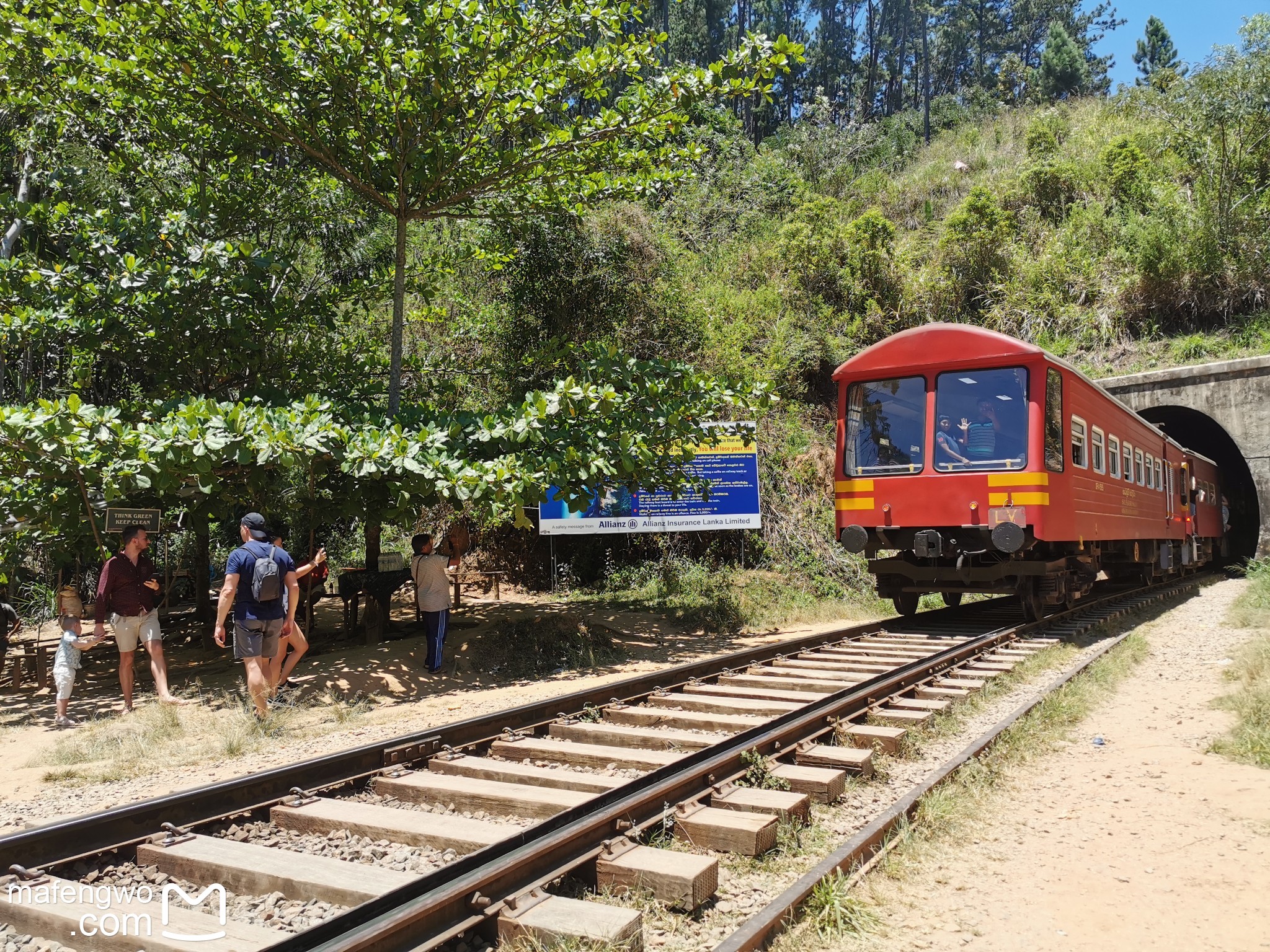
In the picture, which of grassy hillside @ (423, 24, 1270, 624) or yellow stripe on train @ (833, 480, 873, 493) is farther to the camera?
grassy hillside @ (423, 24, 1270, 624)

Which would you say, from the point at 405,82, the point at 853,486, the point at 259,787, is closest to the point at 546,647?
the point at 853,486

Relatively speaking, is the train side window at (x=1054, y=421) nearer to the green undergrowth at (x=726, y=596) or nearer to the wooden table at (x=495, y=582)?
the green undergrowth at (x=726, y=596)

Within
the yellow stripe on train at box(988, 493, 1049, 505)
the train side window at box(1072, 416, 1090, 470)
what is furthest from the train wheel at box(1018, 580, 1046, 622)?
the yellow stripe on train at box(988, 493, 1049, 505)

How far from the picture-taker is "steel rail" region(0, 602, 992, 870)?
3965 mm

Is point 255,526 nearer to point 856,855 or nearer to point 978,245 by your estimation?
point 856,855

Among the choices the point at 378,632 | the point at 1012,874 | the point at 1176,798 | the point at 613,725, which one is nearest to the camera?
the point at 1012,874

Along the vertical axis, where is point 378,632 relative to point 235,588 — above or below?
below

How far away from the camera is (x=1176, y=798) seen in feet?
17.1

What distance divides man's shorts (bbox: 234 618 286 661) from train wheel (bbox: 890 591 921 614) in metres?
8.58

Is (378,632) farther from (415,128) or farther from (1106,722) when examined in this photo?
(1106,722)

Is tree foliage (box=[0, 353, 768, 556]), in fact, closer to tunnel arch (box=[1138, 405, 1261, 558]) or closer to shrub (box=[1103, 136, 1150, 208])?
tunnel arch (box=[1138, 405, 1261, 558])

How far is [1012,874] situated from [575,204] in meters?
9.99

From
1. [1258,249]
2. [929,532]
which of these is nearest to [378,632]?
[929,532]

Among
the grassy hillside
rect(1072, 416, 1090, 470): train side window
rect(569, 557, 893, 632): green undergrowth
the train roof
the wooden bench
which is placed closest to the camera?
the wooden bench
